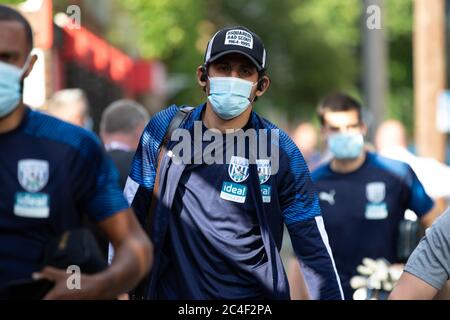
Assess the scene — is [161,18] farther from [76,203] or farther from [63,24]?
[76,203]

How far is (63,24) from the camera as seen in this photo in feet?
50.5

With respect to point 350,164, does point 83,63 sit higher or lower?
higher

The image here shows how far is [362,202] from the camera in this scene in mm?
7734

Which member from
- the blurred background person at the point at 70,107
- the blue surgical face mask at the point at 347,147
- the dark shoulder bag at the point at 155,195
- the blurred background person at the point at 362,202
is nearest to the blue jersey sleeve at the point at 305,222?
the dark shoulder bag at the point at 155,195

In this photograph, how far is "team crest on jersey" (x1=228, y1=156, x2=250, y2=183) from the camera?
5.11m

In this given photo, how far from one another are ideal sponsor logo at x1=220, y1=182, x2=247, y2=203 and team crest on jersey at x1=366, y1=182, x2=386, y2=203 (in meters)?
2.78

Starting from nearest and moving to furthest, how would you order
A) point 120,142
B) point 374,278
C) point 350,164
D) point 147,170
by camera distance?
point 147,170
point 374,278
point 350,164
point 120,142

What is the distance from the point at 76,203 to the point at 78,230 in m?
0.14

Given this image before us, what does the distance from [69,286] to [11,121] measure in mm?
568

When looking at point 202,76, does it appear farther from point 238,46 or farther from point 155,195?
point 155,195

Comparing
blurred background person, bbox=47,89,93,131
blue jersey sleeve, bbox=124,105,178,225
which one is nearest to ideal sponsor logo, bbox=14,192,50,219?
blue jersey sleeve, bbox=124,105,178,225

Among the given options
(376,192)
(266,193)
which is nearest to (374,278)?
(376,192)

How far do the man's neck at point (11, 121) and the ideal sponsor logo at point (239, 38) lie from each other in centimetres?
165

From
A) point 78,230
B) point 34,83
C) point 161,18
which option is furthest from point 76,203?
point 161,18
